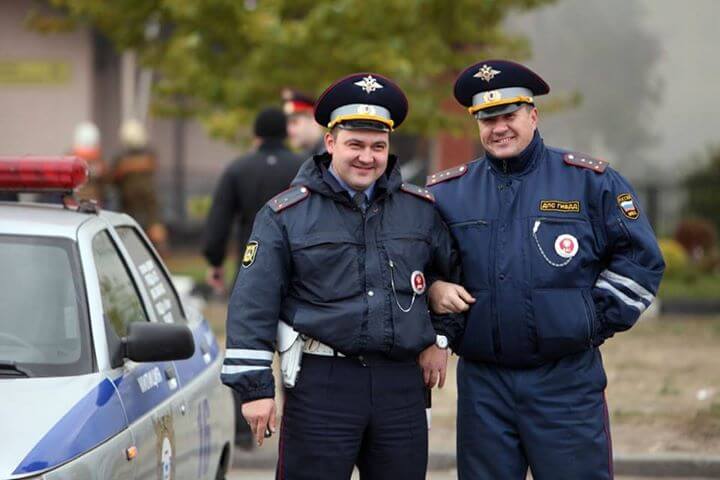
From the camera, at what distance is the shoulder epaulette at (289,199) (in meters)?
4.70

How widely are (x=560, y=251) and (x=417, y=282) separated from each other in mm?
504

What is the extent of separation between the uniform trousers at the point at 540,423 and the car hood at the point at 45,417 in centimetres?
129

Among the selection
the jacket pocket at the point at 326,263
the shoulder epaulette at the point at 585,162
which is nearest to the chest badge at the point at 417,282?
the jacket pocket at the point at 326,263

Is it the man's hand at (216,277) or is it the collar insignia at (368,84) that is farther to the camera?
the man's hand at (216,277)

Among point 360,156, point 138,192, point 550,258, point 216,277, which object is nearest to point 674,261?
point 138,192

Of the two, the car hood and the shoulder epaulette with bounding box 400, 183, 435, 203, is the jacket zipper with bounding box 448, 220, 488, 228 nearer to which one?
the shoulder epaulette with bounding box 400, 183, 435, 203

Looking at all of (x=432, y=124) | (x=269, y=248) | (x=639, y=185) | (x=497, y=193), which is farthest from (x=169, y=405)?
(x=639, y=185)

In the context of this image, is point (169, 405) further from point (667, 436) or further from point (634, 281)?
point (667, 436)

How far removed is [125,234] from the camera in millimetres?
6012

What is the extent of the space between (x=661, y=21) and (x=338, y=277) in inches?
725

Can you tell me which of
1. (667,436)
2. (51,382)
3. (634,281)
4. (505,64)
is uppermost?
(505,64)

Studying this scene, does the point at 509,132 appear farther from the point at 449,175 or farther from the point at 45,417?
the point at 45,417

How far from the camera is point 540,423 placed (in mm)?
4754

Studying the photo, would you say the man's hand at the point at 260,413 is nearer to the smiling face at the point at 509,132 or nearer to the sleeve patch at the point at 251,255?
the sleeve patch at the point at 251,255
